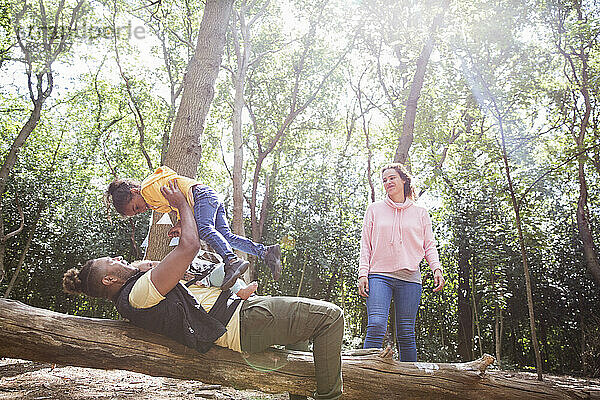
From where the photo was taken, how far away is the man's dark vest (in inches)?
89.1

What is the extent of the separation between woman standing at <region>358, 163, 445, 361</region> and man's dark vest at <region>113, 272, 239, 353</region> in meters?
1.38

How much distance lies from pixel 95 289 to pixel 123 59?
1234cm

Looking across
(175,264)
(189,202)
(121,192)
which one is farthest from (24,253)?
(175,264)

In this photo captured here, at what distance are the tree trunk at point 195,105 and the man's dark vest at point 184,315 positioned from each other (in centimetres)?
173

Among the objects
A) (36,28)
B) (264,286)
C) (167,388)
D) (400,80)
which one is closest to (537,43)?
(400,80)

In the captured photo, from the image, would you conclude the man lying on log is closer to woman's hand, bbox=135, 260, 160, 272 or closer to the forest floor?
woman's hand, bbox=135, 260, 160, 272

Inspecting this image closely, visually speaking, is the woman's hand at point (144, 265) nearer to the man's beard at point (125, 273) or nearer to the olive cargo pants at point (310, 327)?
the man's beard at point (125, 273)

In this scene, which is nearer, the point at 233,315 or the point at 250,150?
the point at 233,315

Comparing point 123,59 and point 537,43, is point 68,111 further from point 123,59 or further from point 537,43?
point 537,43

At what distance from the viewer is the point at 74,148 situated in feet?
49.0

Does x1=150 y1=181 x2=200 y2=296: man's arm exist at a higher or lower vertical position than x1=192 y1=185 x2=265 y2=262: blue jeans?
lower

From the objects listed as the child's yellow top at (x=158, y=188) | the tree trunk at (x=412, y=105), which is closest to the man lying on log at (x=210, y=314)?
the child's yellow top at (x=158, y=188)

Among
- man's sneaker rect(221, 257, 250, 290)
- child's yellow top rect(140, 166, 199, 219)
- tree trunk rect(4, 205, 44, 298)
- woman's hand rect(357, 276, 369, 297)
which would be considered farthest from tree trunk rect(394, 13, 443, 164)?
tree trunk rect(4, 205, 44, 298)

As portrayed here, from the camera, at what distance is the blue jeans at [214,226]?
295 centimetres
